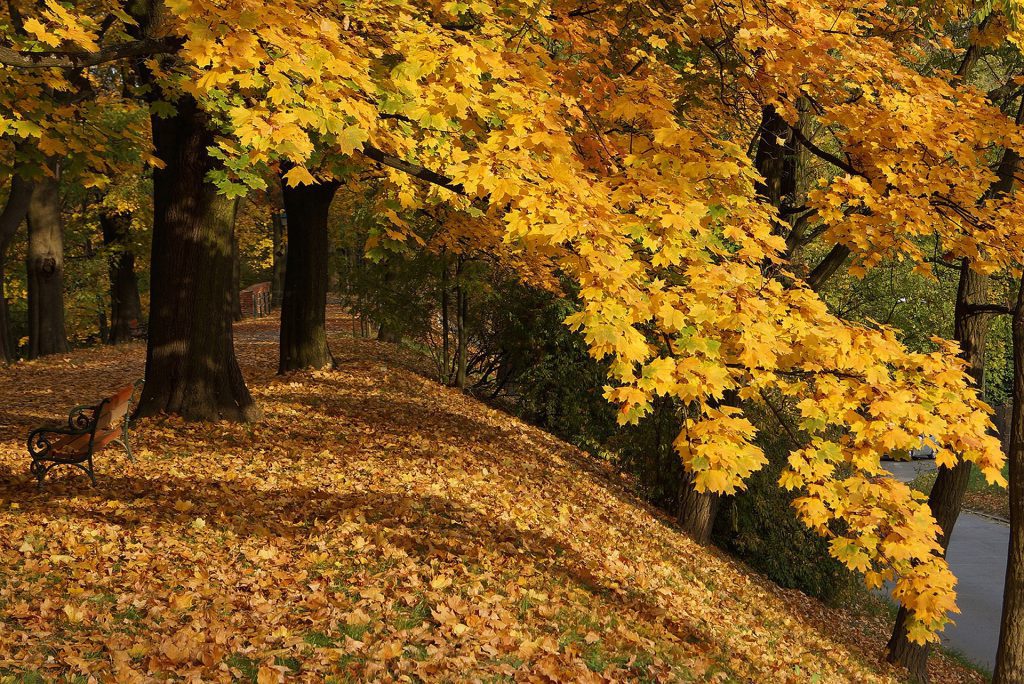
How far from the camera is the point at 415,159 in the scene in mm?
7785

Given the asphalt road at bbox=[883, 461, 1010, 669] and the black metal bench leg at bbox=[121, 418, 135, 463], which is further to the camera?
the asphalt road at bbox=[883, 461, 1010, 669]

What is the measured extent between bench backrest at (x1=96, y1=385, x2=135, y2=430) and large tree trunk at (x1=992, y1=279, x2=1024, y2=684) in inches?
321

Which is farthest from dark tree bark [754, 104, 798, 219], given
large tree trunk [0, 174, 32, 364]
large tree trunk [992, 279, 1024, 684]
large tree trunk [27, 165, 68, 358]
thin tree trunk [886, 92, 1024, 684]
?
large tree trunk [27, 165, 68, 358]

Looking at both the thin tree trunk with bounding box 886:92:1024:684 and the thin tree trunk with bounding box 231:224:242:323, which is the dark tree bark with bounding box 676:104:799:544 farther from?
the thin tree trunk with bounding box 231:224:242:323

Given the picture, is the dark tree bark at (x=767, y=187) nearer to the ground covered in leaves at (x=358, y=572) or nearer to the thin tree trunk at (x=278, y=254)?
the ground covered in leaves at (x=358, y=572)

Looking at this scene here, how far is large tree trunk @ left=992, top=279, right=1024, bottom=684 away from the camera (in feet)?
22.9

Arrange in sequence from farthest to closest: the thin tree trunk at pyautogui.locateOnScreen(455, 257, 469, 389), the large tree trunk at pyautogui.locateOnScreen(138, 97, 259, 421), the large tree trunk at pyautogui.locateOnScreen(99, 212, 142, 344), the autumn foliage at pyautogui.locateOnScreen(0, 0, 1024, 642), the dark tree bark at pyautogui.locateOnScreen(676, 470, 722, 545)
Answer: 1. the large tree trunk at pyautogui.locateOnScreen(99, 212, 142, 344)
2. the thin tree trunk at pyautogui.locateOnScreen(455, 257, 469, 389)
3. the dark tree bark at pyautogui.locateOnScreen(676, 470, 722, 545)
4. the large tree trunk at pyautogui.locateOnScreen(138, 97, 259, 421)
5. the autumn foliage at pyautogui.locateOnScreen(0, 0, 1024, 642)

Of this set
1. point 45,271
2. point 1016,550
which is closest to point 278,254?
point 45,271

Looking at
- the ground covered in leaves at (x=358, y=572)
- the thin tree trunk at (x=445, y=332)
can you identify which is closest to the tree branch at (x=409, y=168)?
the ground covered in leaves at (x=358, y=572)

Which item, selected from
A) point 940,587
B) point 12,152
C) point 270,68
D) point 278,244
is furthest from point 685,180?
point 278,244

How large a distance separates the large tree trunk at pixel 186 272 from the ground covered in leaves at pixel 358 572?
1.52 ft

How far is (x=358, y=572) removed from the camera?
245 inches

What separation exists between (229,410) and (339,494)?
259 centimetres

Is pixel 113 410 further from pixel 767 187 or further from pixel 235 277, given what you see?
pixel 235 277
